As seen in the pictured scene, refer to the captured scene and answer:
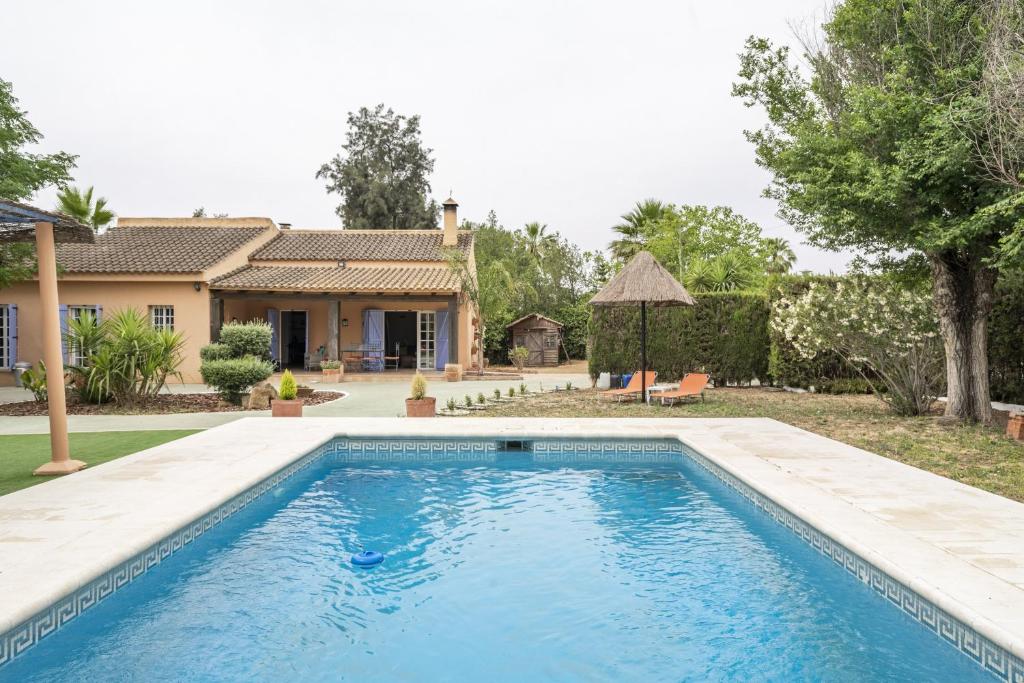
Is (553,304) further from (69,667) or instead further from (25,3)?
(69,667)

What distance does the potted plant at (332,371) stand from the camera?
65.7 feet

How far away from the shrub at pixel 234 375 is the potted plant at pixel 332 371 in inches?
215

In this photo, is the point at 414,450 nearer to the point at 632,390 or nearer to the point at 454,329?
the point at 632,390

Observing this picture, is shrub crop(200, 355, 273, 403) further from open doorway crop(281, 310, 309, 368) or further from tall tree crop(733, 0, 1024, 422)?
tall tree crop(733, 0, 1024, 422)

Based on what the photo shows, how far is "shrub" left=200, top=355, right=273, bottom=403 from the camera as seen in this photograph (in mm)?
14070

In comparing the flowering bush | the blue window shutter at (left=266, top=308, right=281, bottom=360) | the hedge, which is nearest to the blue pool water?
the flowering bush

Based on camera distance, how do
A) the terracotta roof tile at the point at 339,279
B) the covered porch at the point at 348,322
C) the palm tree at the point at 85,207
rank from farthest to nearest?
the palm tree at the point at 85,207
the covered porch at the point at 348,322
the terracotta roof tile at the point at 339,279

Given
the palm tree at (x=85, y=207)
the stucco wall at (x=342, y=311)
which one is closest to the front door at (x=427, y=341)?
the stucco wall at (x=342, y=311)

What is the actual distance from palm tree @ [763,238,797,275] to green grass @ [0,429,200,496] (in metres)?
36.1

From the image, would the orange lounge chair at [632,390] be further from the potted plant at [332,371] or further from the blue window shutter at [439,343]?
the blue window shutter at [439,343]

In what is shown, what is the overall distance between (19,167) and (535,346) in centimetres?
2058

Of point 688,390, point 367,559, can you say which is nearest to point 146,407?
point 367,559

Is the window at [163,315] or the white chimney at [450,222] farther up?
the white chimney at [450,222]

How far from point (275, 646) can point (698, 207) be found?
34990 mm
